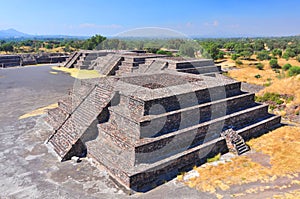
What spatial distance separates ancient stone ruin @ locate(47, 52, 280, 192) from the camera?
7.49 m

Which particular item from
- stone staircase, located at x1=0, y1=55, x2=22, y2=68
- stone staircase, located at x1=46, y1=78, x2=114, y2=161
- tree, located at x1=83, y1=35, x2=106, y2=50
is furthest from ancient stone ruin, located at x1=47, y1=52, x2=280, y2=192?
tree, located at x1=83, y1=35, x2=106, y2=50

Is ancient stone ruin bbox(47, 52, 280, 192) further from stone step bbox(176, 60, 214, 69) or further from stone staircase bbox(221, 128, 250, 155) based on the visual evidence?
stone step bbox(176, 60, 214, 69)

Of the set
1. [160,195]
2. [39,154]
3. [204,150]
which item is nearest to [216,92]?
[204,150]

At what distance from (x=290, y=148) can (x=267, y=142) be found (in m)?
0.87

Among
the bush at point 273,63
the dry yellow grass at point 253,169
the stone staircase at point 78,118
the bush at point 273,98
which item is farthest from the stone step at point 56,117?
the bush at point 273,63

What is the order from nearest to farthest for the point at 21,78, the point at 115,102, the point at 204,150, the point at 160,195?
the point at 160,195, the point at 204,150, the point at 115,102, the point at 21,78

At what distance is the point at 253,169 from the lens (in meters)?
7.95

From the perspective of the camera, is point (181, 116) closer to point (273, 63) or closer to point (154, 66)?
point (154, 66)

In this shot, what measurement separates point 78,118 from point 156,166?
4325 mm

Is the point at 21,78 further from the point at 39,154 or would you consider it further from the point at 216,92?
the point at 216,92

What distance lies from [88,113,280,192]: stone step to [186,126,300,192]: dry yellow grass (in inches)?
20.4

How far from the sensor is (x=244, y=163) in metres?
8.34

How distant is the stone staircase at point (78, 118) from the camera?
28.9 feet

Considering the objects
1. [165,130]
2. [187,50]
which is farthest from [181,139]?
[187,50]
